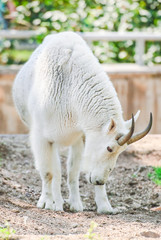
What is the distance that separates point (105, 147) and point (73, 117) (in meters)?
0.54

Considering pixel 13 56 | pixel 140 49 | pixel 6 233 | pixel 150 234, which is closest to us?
pixel 6 233

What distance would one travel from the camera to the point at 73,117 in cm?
564

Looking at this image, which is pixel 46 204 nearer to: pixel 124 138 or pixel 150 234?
pixel 124 138

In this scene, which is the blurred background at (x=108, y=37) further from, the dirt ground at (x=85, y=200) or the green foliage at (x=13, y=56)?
the dirt ground at (x=85, y=200)

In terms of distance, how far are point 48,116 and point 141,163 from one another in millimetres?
2433

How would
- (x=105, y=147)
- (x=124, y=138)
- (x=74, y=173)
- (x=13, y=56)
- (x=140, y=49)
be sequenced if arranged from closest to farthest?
1. (x=124, y=138)
2. (x=105, y=147)
3. (x=74, y=173)
4. (x=140, y=49)
5. (x=13, y=56)

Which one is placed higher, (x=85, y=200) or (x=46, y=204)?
(x=46, y=204)

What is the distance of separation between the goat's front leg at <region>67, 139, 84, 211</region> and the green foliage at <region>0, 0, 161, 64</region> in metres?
5.82

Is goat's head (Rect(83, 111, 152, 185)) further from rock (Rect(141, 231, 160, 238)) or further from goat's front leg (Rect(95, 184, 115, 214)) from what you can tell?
rock (Rect(141, 231, 160, 238))

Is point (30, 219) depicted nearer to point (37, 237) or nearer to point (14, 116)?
point (37, 237)

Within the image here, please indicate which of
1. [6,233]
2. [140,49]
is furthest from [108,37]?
[6,233]

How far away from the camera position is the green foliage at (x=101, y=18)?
39.7ft

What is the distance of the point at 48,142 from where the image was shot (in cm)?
592

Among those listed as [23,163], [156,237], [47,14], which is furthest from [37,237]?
[47,14]
